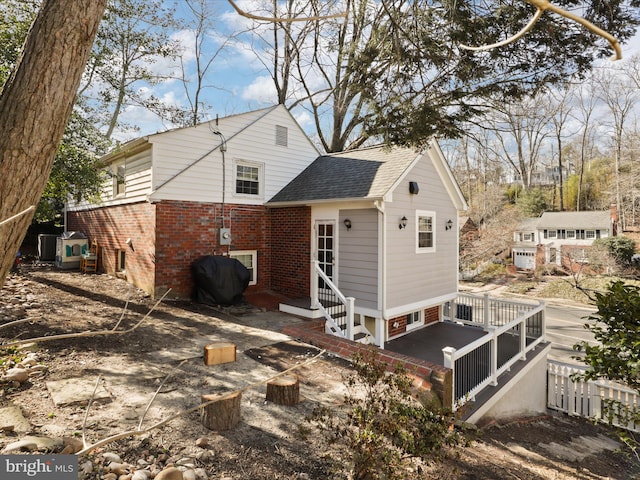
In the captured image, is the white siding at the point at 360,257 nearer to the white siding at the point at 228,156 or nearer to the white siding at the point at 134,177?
the white siding at the point at 228,156

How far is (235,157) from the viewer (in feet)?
35.4

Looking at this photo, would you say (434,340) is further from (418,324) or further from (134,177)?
(134,177)

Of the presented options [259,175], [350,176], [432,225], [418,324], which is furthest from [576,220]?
[259,175]

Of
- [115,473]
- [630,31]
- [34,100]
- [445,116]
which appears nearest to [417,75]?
[445,116]

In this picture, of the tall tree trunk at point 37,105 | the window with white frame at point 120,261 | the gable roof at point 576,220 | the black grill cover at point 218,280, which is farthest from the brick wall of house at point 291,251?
the gable roof at point 576,220

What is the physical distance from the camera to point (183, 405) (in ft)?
13.7

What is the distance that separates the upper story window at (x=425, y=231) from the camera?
10.1 m

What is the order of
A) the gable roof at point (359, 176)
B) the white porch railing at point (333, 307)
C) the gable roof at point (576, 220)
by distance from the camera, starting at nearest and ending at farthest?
the white porch railing at point (333, 307), the gable roof at point (359, 176), the gable roof at point (576, 220)

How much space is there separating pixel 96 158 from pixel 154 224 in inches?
106

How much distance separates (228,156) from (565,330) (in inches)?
669

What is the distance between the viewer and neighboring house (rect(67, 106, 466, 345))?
9.10 metres

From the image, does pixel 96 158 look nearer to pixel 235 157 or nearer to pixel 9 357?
pixel 235 157

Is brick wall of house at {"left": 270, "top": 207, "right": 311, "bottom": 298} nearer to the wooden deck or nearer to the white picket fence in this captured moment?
the wooden deck

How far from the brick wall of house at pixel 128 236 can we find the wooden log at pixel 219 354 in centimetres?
474
